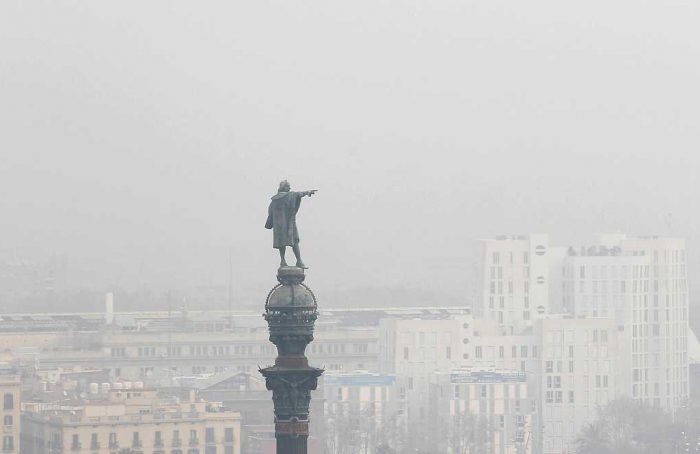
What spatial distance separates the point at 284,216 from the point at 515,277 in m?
164

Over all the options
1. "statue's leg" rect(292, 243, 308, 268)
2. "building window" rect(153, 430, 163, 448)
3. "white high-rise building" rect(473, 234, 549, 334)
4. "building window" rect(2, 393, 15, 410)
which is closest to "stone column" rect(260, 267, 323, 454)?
"statue's leg" rect(292, 243, 308, 268)

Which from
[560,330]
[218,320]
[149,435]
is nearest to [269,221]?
[149,435]

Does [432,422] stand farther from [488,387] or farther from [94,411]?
[94,411]

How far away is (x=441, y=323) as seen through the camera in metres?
182

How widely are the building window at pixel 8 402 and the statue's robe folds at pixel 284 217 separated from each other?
93.2 metres

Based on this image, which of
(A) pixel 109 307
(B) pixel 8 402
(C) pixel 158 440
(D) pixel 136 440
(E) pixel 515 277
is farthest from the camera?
(E) pixel 515 277

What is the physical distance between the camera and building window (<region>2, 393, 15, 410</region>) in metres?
121

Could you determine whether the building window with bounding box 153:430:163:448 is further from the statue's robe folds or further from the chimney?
the statue's robe folds

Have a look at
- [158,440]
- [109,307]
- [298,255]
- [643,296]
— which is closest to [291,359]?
[298,255]

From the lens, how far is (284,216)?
94.6 feet

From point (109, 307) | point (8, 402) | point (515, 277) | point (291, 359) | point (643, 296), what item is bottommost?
point (291, 359)

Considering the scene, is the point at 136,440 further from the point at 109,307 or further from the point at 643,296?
the point at 643,296

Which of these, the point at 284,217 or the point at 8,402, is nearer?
the point at 284,217

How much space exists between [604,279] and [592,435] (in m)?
52.5
